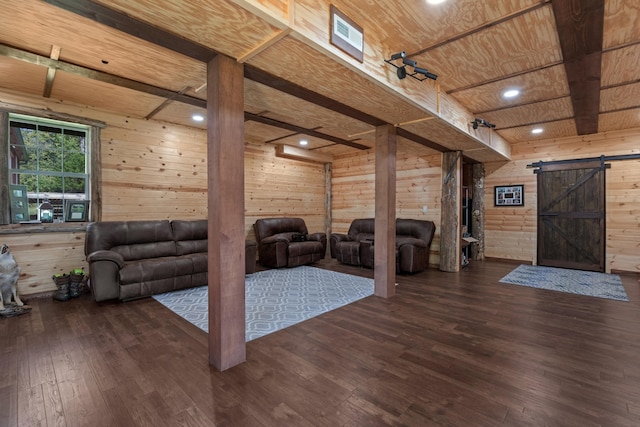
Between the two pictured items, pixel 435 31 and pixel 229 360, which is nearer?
pixel 229 360

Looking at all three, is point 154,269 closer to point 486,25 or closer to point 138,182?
point 138,182

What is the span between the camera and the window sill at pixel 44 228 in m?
3.56

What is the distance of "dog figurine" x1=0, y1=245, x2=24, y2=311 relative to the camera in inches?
128

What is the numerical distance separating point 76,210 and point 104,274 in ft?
4.24

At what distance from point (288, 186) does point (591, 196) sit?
248 inches

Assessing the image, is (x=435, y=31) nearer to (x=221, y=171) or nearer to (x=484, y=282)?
(x=221, y=171)

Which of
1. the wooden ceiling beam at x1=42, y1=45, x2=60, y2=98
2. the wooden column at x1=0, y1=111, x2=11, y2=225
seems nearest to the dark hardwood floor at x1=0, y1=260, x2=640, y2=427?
the wooden column at x1=0, y1=111, x2=11, y2=225

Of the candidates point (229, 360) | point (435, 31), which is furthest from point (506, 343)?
point (435, 31)

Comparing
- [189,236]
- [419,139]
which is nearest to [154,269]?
[189,236]

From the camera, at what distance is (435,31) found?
2.46 metres

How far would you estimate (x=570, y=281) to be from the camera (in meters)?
4.85

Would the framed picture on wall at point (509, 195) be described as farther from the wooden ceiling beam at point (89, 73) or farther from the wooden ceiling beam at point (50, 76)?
the wooden ceiling beam at point (50, 76)

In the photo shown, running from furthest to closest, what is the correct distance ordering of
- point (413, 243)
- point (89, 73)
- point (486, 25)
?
point (413, 243) → point (89, 73) → point (486, 25)

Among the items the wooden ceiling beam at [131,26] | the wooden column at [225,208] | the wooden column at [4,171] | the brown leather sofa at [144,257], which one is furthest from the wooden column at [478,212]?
the wooden column at [4,171]
